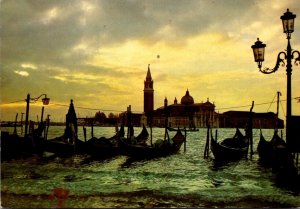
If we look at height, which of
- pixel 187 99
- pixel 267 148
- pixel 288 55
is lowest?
pixel 267 148

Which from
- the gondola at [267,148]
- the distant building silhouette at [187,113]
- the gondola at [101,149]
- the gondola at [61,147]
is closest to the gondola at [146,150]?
the gondola at [101,149]

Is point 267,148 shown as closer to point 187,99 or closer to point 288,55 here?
point 288,55

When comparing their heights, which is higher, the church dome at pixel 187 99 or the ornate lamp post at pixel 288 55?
the church dome at pixel 187 99

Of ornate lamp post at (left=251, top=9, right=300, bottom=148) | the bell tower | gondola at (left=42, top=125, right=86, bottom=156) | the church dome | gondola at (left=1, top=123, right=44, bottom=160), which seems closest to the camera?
ornate lamp post at (left=251, top=9, right=300, bottom=148)

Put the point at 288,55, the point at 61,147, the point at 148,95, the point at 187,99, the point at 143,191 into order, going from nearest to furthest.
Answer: the point at 288,55
the point at 143,191
the point at 61,147
the point at 187,99
the point at 148,95

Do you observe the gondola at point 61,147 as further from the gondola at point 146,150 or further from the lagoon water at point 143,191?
the lagoon water at point 143,191

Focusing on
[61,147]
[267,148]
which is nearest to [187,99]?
[267,148]

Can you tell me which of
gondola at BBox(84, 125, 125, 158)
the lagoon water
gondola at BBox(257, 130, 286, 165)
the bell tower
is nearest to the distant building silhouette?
the bell tower

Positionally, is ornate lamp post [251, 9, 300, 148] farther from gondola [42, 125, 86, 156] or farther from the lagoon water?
gondola [42, 125, 86, 156]

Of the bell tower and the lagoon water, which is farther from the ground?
the bell tower

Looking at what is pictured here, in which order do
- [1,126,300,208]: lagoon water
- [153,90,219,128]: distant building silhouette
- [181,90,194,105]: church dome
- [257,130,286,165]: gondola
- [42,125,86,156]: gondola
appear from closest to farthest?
[1,126,300,208]: lagoon water
[257,130,286,165]: gondola
[42,125,86,156]: gondola
[153,90,219,128]: distant building silhouette
[181,90,194,105]: church dome

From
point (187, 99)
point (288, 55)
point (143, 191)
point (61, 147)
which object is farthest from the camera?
point (187, 99)

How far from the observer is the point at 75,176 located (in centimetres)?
1378

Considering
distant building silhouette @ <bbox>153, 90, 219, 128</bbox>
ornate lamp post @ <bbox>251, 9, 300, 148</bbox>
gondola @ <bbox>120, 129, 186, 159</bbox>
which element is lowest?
gondola @ <bbox>120, 129, 186, 159</bbox>
